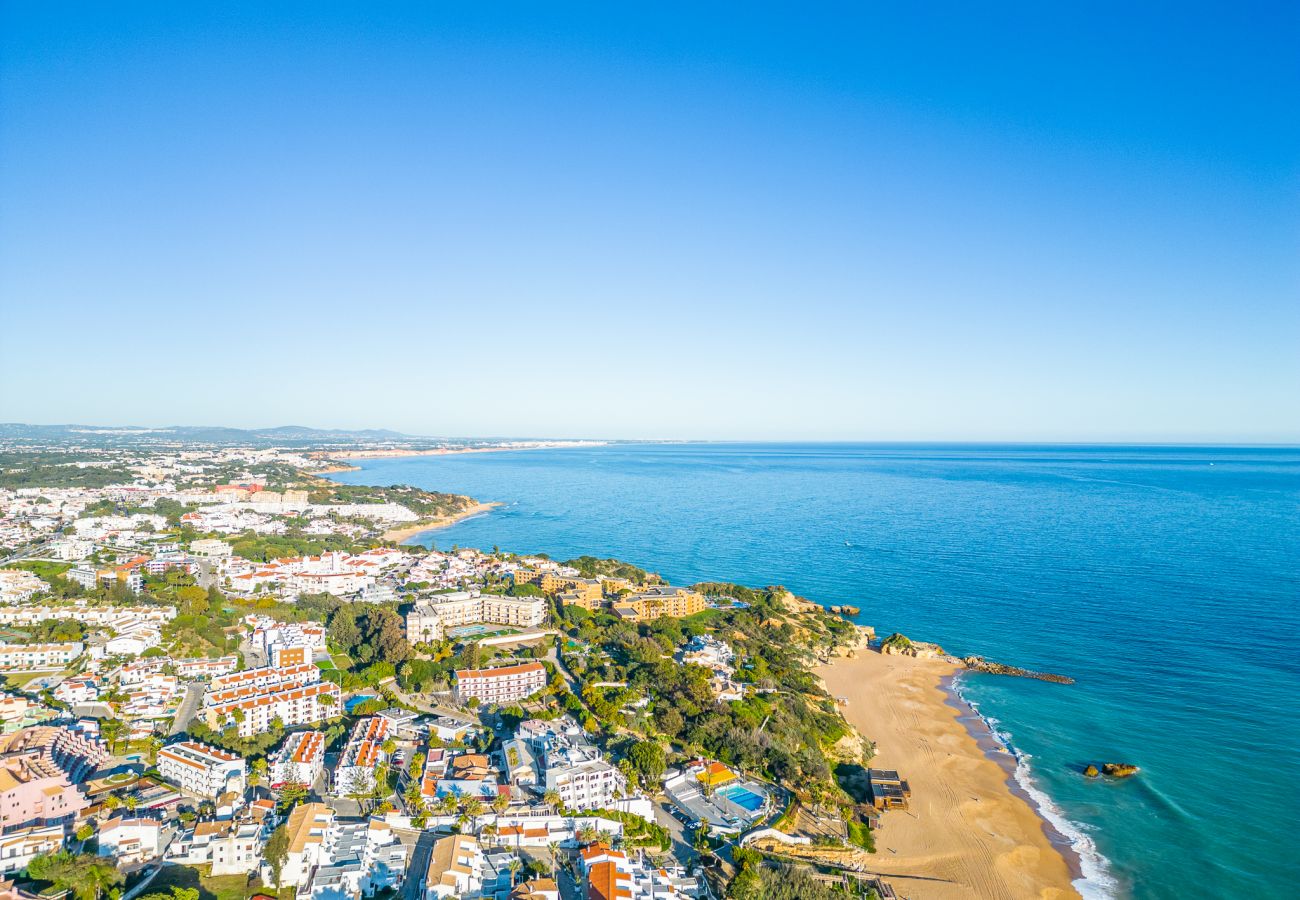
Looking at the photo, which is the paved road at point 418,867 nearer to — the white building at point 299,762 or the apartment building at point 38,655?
the white building at point 299,762

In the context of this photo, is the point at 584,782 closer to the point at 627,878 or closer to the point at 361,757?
the point at 627,878

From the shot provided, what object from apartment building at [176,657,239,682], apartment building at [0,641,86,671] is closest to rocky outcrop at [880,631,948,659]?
apartment building at [176,657,239,682]

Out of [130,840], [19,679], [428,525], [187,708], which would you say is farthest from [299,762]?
[428,525]

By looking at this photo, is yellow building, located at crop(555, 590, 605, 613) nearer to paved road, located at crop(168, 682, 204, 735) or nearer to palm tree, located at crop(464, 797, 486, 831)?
paved road, located at crop(168, 682, 204, 735)

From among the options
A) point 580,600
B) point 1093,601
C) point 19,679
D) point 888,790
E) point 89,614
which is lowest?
point 888,790

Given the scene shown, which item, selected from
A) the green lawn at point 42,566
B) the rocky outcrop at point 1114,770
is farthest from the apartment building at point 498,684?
the green lawn at point 42,566

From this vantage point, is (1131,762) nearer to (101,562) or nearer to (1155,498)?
(101,562)

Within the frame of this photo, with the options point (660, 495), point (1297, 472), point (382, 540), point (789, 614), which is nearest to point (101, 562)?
point (382, 540)
